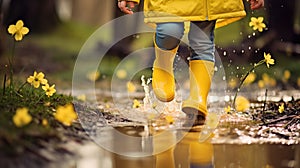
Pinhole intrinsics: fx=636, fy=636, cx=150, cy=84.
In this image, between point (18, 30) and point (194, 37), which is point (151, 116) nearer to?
point (194, 37)

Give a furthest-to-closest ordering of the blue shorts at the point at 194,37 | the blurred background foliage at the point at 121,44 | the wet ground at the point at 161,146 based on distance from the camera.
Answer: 1. the blurred background foliage at the point at 121,44
2. the blue shorts at the point at 194,37
3. the wet ground at the point at 161,146

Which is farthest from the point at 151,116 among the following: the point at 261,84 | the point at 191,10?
the point at 261,84

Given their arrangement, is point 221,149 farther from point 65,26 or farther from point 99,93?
point 65,26

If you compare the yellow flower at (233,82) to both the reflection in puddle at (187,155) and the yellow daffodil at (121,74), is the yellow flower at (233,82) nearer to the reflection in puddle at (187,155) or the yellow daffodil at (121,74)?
the yellow daffodil at (121,74)

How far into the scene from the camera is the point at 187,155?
10.9ft

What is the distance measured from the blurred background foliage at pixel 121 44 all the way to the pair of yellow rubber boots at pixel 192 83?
5.90 ft

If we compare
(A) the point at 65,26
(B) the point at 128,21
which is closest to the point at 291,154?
(B) the point at 128,21

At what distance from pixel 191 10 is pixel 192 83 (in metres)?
0.48

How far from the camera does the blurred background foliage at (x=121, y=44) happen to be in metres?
8.36

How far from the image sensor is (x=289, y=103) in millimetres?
5148

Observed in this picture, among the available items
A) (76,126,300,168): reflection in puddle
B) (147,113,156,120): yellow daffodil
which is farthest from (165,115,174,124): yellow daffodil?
(76,126,300,168): reflection in puddle

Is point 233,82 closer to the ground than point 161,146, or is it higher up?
higher up

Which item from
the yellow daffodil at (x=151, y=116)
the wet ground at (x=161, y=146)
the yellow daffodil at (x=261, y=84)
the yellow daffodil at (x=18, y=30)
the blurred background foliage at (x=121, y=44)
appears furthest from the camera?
the blurred background foliage at (x=121, y=44)

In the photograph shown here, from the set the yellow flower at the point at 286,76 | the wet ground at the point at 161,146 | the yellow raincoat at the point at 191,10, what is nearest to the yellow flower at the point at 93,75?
the yellow flower at the point at 286,76
